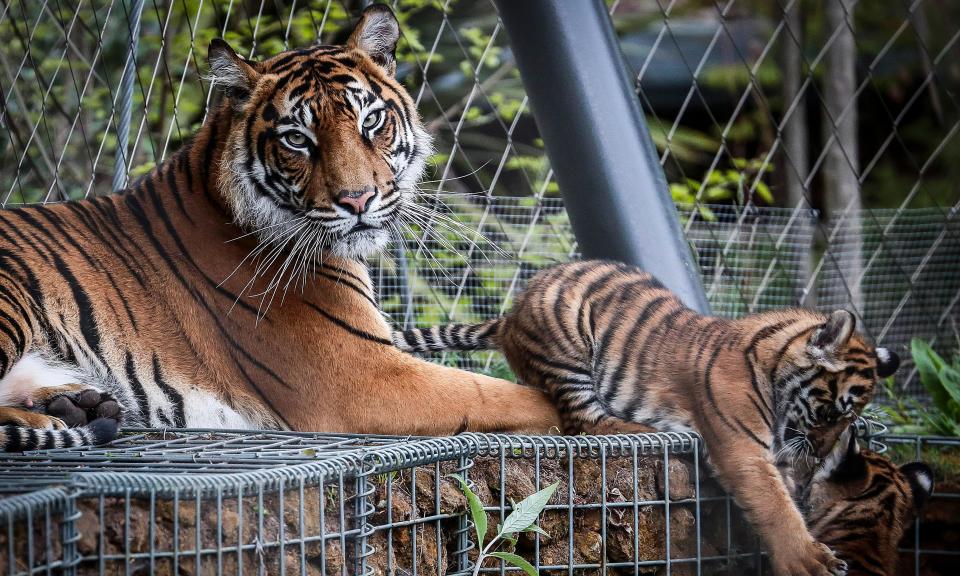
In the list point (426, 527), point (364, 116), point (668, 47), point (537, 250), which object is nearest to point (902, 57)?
point (668, 47)

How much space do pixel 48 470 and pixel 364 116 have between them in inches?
59.3

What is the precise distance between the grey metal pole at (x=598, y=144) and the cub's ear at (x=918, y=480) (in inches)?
33.1

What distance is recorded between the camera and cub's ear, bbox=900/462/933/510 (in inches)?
115

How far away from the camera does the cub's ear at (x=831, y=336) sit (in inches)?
106

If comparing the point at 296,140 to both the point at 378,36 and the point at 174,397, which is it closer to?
the point at 378,36

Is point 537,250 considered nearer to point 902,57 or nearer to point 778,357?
point 778,357

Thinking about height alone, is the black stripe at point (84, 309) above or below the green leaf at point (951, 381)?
above

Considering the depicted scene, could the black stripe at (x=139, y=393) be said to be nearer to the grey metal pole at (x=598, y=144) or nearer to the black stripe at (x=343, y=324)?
the black stripe at (x=343, y=324)

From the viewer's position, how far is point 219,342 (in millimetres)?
3084

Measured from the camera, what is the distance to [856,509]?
2775 mm

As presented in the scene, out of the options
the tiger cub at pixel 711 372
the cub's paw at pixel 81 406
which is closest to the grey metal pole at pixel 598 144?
the tiger cub at pixel 711 372

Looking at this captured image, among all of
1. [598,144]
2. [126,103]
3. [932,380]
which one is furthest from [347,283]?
[932,380]

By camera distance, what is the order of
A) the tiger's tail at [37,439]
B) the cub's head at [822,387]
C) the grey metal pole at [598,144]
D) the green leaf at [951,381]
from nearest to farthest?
the tiger's tail at [37,439], the cub's head at [822,387], the grey metal pole at [598,144], the green leaf at [951,381]

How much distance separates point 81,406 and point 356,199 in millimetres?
907
